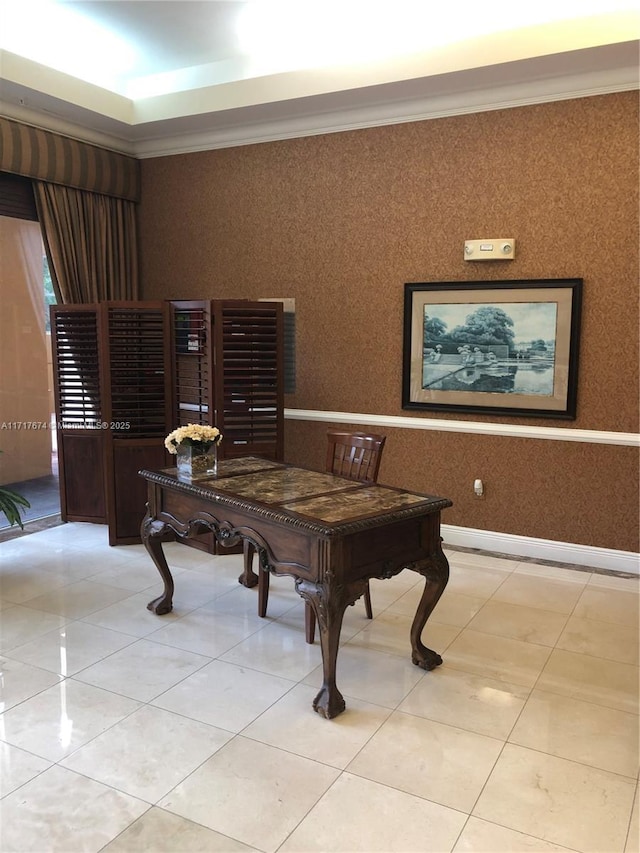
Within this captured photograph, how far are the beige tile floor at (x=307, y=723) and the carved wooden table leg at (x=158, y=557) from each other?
0.20ft

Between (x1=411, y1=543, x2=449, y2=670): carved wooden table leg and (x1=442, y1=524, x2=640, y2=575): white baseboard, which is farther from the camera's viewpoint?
(x1=442, y1=524, x2=640, y2=575): white baseboard

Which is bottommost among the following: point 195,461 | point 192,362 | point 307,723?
point 307,723

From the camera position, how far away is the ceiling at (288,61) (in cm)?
379

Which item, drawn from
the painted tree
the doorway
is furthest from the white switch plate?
the doorway

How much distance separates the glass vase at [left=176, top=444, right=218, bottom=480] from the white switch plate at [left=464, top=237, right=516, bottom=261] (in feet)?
7.07

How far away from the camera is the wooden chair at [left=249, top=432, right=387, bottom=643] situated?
3465mm

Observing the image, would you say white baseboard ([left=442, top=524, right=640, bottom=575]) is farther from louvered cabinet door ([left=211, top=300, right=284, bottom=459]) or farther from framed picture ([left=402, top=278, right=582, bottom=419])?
louvered cabinet door ([left=211, top=300, right=284, bottom=459])

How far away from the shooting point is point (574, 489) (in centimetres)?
425

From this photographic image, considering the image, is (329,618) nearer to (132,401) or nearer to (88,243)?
(132,401)

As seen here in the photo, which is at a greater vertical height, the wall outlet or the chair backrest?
the chair backrest

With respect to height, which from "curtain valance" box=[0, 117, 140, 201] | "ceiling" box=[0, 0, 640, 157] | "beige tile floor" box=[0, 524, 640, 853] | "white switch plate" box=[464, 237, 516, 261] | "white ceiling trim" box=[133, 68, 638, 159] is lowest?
"beige tile floor" box=[0, 524, 640, 853]

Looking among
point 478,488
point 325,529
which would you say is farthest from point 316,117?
point 325,529

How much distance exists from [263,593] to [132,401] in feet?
5.89

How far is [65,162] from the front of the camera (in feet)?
16.0
